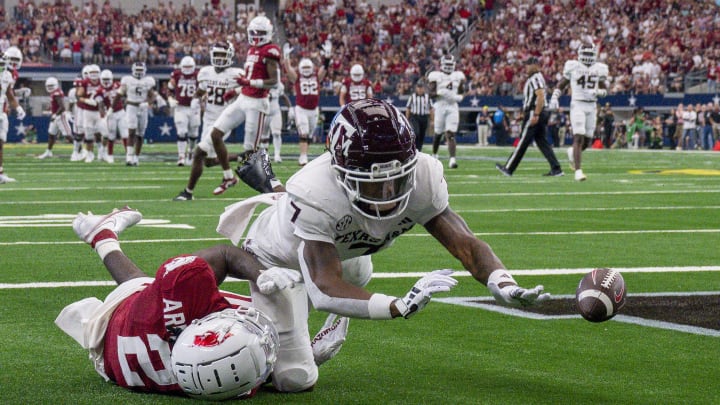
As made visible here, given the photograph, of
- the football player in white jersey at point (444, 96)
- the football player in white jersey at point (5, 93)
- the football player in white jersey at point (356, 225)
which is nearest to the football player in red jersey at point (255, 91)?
the football player in white jersey at point (5, 93)

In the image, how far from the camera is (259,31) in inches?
563

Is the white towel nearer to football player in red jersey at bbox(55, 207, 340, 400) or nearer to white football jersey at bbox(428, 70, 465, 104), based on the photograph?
football player in red jersey at bbox(55, 207, 340, 400)

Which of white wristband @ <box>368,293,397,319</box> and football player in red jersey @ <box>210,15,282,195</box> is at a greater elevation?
football player in red jersey @ <box>210,15,282,195</box>

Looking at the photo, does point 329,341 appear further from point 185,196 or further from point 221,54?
point 221,54

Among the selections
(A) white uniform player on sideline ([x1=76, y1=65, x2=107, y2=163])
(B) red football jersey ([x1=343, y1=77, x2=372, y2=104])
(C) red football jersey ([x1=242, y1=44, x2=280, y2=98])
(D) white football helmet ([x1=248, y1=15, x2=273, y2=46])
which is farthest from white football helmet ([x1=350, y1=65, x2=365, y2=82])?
(C) red football jersey ([x1=242, y1=44, x2=280, y2=98])

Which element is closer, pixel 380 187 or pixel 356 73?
pixel 380 187

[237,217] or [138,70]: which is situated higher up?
[138,70]

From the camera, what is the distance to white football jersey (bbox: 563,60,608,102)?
1700cm

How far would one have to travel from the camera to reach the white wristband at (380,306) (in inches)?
147

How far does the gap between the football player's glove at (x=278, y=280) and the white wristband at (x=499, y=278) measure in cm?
69

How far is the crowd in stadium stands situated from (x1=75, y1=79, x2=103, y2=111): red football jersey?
13051 mm

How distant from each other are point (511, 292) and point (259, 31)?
1098 cm

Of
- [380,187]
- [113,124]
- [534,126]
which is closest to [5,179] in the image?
[534,126]

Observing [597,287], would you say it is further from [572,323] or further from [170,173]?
[170,173]
